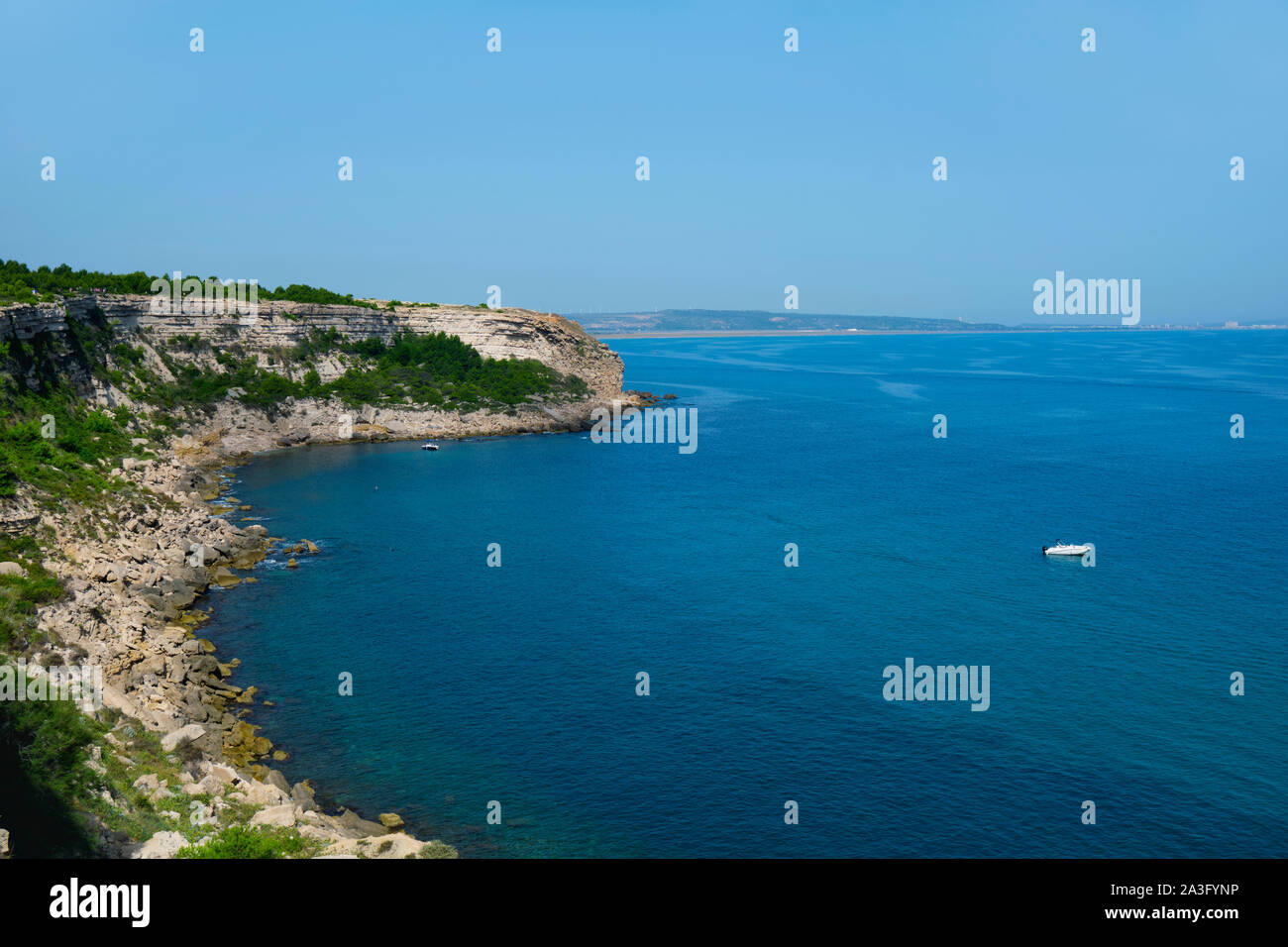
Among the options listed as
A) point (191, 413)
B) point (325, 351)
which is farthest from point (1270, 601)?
point (325, 351)

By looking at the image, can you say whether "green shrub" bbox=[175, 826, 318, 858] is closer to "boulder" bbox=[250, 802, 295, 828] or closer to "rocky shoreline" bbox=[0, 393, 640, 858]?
"rocky shoreline" bbox=[0, 393, 640, 858]

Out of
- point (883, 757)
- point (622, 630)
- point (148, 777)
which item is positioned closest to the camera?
point (148, 777)

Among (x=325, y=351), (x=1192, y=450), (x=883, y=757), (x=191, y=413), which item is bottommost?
(x=883, y=757)

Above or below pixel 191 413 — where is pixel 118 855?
below

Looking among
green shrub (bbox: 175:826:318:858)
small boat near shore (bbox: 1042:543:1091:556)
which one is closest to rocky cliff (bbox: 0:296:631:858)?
green shrub (bbox: 175:826:318:858)

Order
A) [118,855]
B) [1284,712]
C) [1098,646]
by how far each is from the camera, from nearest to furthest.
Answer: [118,855]
[1284,712]
[1098,646]

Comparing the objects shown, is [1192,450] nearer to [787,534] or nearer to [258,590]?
[787,534]

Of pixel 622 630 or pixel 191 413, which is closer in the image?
pixel 622 630
